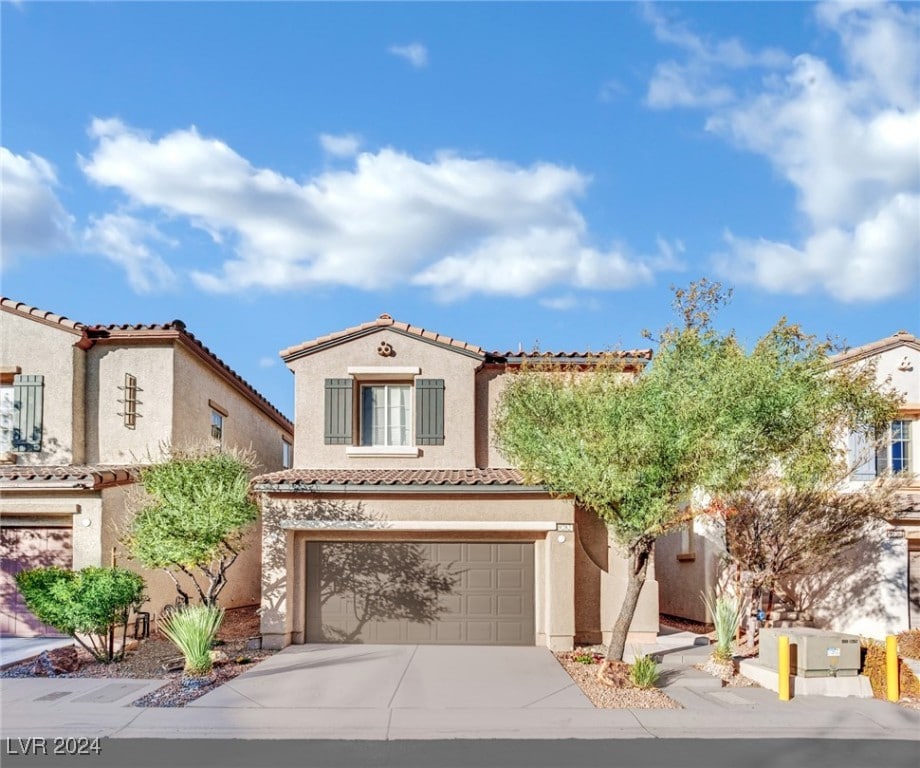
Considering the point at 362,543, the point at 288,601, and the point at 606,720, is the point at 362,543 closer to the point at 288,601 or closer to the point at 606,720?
the point at 288,601

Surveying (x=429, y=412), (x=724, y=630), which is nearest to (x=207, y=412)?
(x=429, y=412)

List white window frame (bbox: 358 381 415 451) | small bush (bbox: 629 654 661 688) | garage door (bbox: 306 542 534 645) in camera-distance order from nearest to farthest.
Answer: small bush (bbox: 629 654 661 688) → garage door (bbox: 306 542 534 645) → white window frame (bbox: 358 381 415 451)

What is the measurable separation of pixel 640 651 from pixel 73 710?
29.8ft

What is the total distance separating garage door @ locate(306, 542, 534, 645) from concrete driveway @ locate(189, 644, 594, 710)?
1.45ft

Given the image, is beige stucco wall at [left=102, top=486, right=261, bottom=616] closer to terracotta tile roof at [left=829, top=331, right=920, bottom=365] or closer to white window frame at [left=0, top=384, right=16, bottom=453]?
white window frame at [left=0, top=384, right=16, bottom=453]

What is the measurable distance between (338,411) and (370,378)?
40.2 inches

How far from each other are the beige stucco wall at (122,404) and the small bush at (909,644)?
1525cm

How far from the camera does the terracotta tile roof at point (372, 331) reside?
1719 cm

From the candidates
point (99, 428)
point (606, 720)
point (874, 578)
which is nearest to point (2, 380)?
point (99, 428)

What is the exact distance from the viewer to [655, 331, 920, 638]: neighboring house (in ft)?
53.1

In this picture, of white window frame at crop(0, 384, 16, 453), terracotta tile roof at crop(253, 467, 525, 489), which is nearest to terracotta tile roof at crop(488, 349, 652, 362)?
terracotta tile roof at crop(253, 467, 525, 489)

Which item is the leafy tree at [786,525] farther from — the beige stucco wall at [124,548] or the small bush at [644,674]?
the beige stucco wall at [124,548]

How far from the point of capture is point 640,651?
46.5 ft

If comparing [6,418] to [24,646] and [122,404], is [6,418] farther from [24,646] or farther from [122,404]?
[24,646]
